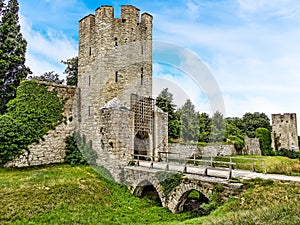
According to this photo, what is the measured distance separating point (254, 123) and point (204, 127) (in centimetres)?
1702

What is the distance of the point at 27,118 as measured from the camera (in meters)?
14.3

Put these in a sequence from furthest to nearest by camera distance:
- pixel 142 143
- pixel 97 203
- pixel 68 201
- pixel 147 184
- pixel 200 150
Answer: pixel 200 150 < pixel 142 143 < pixel 147 184 < pixel 97 203 < pixel 68 201

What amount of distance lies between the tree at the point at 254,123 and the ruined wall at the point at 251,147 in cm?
1812

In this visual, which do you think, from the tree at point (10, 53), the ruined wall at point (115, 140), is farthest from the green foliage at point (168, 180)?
the tree at point (10, 53)

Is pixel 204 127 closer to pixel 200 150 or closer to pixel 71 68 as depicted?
pixel 200 150

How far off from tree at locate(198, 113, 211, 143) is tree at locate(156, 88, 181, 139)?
494cm

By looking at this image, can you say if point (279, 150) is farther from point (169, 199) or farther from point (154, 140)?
point (169, 199)

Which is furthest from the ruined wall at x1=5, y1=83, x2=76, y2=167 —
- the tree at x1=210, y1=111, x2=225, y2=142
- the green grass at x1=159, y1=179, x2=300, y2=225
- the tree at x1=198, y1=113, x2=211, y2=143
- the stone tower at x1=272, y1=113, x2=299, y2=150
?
the stone tower at x1=272, y1=113, x2=299, y2=150

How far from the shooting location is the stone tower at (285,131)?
35906mm

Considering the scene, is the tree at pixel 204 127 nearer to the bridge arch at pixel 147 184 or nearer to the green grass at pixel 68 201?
the bridge arch at pixel 147 184

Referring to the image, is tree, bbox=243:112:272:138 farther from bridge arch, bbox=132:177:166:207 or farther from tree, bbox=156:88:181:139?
bridge arch, bbox=132:177:166:207

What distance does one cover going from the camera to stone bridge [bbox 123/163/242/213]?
9184 millimetres

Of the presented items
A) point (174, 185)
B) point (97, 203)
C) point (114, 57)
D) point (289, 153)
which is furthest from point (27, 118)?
point (289, 153)

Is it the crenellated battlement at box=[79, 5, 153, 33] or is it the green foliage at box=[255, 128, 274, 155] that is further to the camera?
the green foliage at box=[255, 128, 274, 155]
